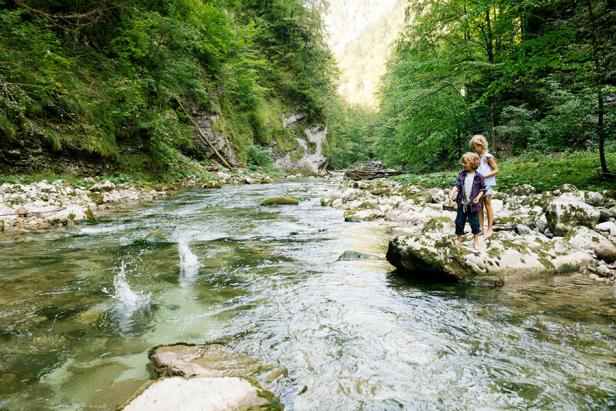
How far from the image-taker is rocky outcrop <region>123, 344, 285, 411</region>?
6.33ft

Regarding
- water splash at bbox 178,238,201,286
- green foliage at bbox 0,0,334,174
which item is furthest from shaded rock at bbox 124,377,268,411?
green foliage at bbox 0,0,334,174

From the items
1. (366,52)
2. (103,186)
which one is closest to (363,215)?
(103,186)

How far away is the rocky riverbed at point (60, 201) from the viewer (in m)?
7.61

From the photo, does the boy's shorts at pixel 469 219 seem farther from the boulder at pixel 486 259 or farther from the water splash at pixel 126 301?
the water splash at pixel 126 301

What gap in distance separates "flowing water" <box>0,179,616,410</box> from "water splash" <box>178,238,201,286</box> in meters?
0.02

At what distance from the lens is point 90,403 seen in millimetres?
2125

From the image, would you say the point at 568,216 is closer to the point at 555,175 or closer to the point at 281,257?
the point at 281,257

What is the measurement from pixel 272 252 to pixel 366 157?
5372 centimetres

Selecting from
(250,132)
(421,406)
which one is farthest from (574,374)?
(250,132)

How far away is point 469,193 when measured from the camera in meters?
4.79

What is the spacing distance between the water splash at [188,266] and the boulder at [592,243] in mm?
5122

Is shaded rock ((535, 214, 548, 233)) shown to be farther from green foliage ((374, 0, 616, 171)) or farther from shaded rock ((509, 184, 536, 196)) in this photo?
shaded rock ((509, 184, 536, 196))

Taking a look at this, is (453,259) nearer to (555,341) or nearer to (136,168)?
(555,341)

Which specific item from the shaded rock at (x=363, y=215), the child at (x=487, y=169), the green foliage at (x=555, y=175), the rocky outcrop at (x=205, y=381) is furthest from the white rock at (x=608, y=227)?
the rocky outcrop at (x=205, y=381)
